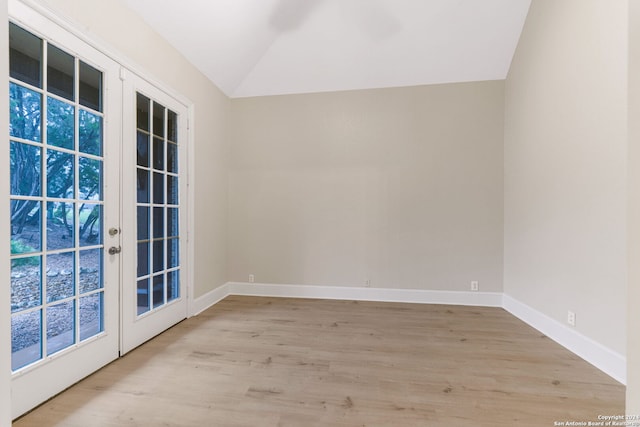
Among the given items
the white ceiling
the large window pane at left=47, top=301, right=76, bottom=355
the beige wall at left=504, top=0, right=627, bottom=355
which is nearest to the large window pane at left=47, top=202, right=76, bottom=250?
the large window pane at left=47, top=301, right=76, bottom=355

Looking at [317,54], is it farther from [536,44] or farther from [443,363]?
[443,363]

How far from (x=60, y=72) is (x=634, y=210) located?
3072 millimetres

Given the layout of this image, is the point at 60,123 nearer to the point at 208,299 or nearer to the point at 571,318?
the point at 208,299

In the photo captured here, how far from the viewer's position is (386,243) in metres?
3.85

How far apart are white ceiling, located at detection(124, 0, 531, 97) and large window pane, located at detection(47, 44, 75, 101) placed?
1.00 metres

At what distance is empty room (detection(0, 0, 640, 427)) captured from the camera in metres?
1.74

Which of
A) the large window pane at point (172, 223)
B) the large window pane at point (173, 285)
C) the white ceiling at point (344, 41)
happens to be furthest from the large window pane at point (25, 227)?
the white ceiling at point (344, 41)

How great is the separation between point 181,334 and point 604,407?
3267mm

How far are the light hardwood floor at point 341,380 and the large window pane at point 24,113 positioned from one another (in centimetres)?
165

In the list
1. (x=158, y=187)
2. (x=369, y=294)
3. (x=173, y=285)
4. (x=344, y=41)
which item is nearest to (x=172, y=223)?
(x=158, y=187)

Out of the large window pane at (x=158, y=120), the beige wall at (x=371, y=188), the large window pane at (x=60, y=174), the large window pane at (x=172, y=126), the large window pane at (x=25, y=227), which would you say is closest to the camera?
the large window pane at (x=25, y=227)

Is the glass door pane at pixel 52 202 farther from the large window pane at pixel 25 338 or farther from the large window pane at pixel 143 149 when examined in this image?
the large window pane at pixel 143 149

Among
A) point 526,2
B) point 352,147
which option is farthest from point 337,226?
point 526,2

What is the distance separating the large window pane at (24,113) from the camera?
64.9 inches
